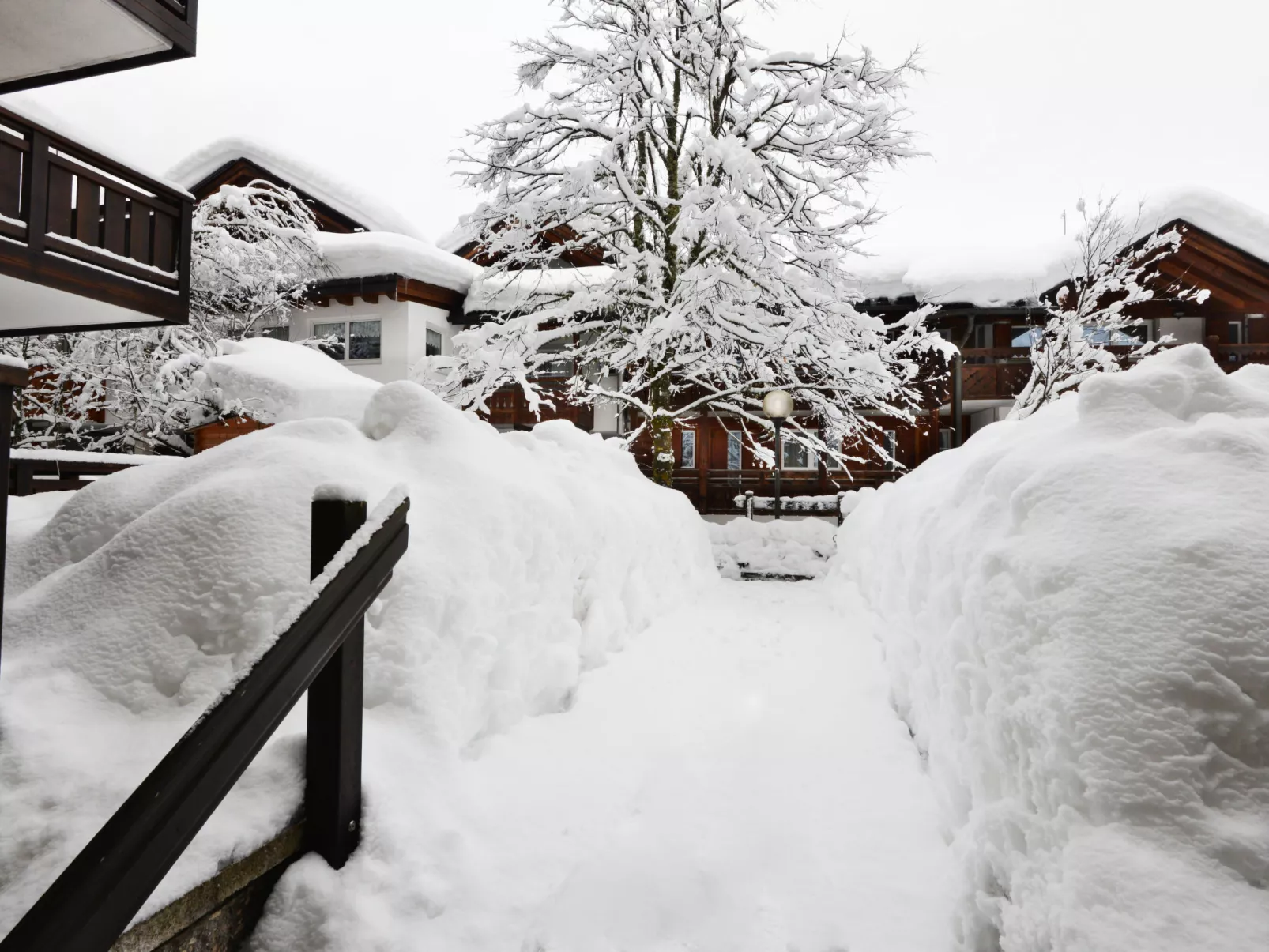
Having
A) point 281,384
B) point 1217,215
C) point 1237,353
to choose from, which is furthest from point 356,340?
point 1237,353

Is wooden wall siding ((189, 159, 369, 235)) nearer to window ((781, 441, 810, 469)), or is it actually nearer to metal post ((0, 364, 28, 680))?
window ((781, 441, 810, 469))

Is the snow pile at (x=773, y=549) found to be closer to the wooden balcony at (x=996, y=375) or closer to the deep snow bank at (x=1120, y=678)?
the deep snow bank at (x=1120, y=678)

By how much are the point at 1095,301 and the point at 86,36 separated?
1585 cm

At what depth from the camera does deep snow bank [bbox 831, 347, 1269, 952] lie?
4.33 feet

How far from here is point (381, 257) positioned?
1609cm

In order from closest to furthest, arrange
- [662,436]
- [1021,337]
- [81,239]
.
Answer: [81,239] → [662,436] → [1021,337]

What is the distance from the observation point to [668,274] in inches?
427

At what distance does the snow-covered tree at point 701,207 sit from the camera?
10.1 metres

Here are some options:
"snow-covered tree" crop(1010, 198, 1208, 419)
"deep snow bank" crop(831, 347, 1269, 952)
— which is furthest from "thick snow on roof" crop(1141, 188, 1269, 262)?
"deep snow bank" crop(831, 347, 1269, 952)

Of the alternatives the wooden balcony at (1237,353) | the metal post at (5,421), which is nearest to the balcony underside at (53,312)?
the metal post at (5,421)

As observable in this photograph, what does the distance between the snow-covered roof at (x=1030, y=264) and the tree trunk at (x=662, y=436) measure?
758 cm

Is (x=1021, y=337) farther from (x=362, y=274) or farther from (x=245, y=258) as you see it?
(x=245, y=258)

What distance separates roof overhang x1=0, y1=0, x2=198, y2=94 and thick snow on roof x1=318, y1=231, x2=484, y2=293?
10393 millimetres

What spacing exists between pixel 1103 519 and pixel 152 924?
2573 millimetres
